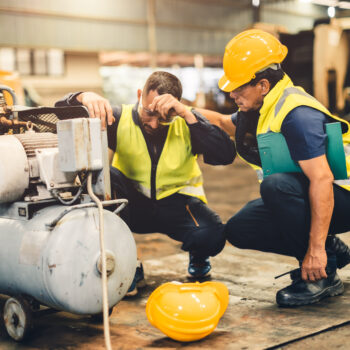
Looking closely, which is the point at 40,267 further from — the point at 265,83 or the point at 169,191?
the point at 265,83

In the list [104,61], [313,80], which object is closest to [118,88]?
[104,61]

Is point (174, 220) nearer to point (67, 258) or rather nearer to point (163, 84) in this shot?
point (163, 84)

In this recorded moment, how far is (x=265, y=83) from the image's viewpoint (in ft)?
8.54

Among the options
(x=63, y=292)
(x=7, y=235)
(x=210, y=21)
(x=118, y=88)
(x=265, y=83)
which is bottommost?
(x=63, y=292)

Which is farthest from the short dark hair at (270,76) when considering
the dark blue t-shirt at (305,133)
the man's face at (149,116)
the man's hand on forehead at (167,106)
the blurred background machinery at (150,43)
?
the blurred background machinery at (150,43)

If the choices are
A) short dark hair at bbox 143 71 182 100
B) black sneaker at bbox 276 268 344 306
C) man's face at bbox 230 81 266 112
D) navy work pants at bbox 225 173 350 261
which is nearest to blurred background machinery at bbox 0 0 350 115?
short dark hair at bbox 143 71 182 100

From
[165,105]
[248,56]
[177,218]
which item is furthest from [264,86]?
[177,218]

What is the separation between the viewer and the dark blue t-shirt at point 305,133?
2346mm

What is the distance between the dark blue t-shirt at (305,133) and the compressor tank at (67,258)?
0.81 meters

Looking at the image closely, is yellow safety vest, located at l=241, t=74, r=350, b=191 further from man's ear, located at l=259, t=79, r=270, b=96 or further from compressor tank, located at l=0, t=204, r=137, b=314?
compressor tank, located at l=0, t=204, r=137, b=314

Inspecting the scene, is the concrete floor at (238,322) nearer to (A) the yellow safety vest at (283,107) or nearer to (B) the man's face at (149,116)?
(A) the yellow safety vest at (283,107)

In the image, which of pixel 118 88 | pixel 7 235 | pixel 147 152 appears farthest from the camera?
pixel 118 88

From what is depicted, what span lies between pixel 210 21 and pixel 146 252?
46.0ft

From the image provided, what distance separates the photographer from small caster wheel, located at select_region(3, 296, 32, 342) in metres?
2.18
